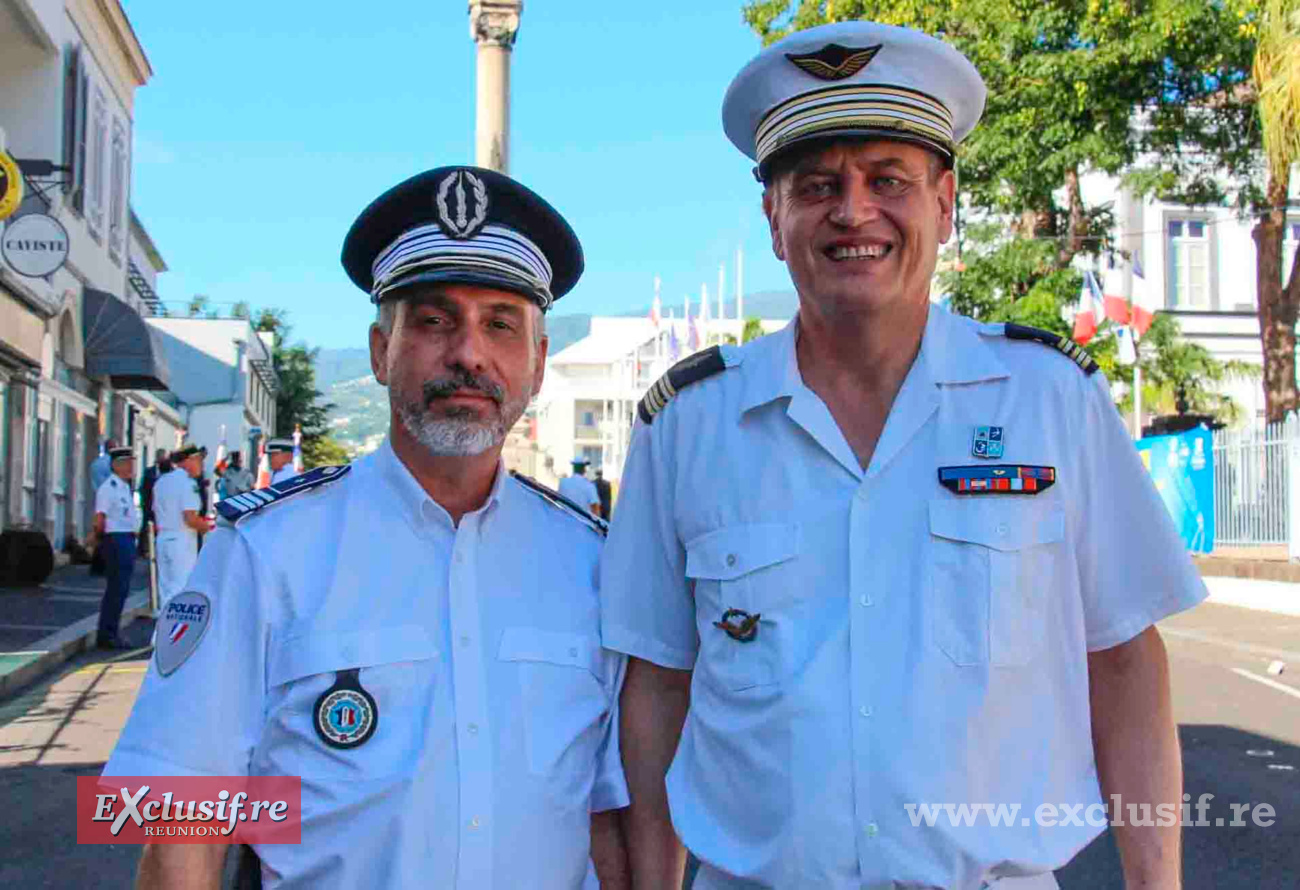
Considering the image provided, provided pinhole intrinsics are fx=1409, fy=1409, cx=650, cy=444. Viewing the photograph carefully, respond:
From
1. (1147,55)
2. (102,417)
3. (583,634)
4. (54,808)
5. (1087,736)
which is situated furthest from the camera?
(102,417)

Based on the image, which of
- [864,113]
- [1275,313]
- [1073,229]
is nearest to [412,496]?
[864,113]

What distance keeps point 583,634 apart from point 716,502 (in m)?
0.39

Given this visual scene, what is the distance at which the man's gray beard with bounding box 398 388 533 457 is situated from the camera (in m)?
2.65

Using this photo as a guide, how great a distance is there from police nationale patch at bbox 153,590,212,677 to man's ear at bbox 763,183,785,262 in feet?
3.93

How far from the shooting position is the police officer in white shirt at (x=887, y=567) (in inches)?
88.5

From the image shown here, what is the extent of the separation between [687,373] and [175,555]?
1153 cm

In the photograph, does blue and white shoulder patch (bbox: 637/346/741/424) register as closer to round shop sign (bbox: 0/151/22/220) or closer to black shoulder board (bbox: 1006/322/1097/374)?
black shoulder board (bbox: 1006/322/1097/374)

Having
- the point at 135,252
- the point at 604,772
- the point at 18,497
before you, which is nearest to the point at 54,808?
the point at 604,772

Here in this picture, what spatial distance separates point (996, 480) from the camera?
2330mm

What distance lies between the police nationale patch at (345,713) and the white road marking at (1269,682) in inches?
372

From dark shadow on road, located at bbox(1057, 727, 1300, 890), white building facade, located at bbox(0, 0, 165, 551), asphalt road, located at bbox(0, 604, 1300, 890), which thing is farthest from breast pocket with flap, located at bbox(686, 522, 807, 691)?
white building facade, located at bbox(0, 0, 165, 551)

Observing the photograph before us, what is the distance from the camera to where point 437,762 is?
244 cm

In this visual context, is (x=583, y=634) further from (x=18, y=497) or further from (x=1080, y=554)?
(x=18, y=497)

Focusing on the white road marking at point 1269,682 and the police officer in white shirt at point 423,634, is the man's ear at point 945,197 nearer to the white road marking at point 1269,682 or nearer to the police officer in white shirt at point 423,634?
the police officer in white shirt at point 423,634
